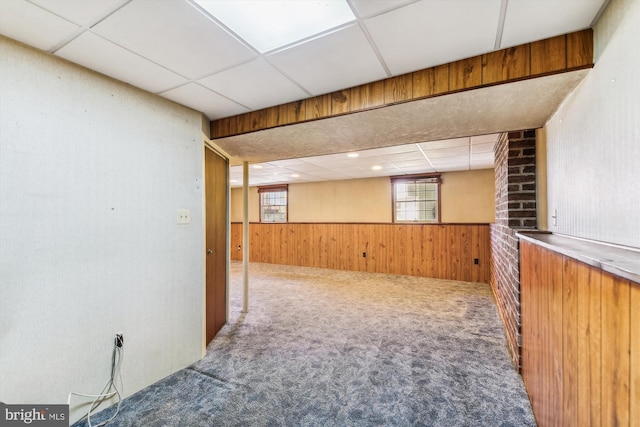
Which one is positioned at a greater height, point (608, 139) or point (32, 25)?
point (32, 25)

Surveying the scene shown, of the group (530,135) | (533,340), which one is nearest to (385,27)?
(530,135)

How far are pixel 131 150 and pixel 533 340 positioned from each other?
306cm

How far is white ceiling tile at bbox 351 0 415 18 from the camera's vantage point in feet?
3.92

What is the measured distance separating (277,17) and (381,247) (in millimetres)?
5344

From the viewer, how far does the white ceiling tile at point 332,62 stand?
1458 millimetres

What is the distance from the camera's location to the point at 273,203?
794 centimetres

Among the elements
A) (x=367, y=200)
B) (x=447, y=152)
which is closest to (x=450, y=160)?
(x=447, y=152)

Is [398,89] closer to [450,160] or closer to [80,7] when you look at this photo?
[80,7]

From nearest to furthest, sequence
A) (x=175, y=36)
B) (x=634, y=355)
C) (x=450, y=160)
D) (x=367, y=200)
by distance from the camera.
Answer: (x=634, y=355), (x=175, y=36), (x=450, y=160), (x=367, y=200)

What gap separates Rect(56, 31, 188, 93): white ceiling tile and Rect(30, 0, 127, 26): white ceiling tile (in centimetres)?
13

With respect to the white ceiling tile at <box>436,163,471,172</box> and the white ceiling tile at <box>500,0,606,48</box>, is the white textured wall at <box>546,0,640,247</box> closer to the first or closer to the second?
the white ceiling tile at <box>500,0,606,48</box>

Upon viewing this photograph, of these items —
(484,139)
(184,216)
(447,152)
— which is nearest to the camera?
(184,216)

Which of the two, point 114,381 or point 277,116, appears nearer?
point 114,381

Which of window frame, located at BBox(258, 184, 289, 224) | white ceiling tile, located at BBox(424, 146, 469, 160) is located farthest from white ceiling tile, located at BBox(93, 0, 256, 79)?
window frame, located at BBox(258, 184, 289, 224)
